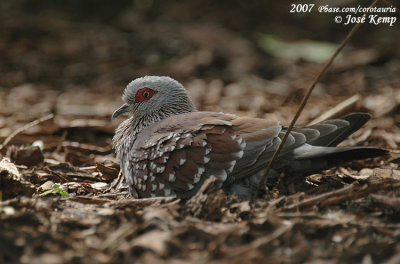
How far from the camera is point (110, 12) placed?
11.8m

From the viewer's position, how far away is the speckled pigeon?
3.82 metres

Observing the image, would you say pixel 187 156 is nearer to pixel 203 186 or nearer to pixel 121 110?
pixel 203 186

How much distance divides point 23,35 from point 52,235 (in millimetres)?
9213

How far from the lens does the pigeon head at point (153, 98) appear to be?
4.93 m

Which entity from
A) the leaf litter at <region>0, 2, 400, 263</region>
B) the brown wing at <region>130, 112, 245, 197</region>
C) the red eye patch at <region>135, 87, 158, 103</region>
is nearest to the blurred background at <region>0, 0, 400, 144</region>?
the leaf litter at <region>0, 2, 400, 263</region>

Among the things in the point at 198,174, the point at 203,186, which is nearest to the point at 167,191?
the point at 198,174

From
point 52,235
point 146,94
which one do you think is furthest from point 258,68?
point 52,235

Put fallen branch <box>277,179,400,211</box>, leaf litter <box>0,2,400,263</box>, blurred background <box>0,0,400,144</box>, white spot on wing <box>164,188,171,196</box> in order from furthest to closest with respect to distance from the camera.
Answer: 1. blurred background <box>0,0,400,144</box>
2. white spot on wing <box>164,188,171,196</box>
3. fallen branch <box>277,179,400,211</box>
4. leaf litter <box>0,2,400,263</box>

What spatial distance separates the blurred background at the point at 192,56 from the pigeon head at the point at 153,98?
1984mm

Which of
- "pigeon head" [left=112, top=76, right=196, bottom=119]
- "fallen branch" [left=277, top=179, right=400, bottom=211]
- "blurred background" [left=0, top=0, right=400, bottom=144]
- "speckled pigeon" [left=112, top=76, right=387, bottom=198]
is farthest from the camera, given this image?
"blurred background" [left=0, top=0, right=400, bottom=144]

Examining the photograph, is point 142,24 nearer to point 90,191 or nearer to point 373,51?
point 373,51

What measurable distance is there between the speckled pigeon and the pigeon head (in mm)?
682

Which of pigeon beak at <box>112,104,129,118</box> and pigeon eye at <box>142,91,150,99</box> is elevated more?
pigeon eye at <box>142,91,150,99</box>

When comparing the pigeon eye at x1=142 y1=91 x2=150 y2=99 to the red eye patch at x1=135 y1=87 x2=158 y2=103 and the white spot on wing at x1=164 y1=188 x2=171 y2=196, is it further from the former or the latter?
the white spot on wing at x1=164 y1=188 x2=171 y2=196
